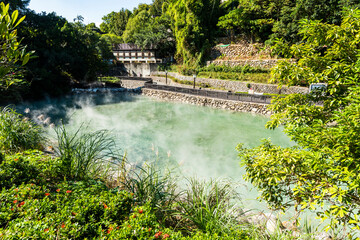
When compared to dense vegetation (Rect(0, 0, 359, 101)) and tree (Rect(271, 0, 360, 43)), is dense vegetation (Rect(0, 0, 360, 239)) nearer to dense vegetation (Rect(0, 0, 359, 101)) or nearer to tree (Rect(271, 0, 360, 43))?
dense vegetation (Rect(0, 0, 359, 101))

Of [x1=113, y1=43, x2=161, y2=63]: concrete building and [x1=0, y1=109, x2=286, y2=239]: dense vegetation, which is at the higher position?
[x1=113, y1=43, x2=161, y2=63]: concrete building

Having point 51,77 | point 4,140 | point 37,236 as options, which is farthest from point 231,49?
point 37,236

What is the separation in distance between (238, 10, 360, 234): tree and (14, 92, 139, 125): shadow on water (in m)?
14.6

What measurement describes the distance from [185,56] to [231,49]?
778 centimetres

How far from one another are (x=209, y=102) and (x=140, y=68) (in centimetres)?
2294

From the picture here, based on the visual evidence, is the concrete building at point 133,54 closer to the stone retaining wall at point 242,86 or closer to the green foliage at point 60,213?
the stone retaining wall at point 242,86

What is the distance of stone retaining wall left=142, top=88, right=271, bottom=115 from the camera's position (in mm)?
16819

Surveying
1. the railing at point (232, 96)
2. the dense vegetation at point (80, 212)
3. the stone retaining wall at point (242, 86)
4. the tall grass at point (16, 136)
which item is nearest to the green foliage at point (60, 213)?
the dense vegetation at point (80, 212)

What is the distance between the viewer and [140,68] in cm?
3775

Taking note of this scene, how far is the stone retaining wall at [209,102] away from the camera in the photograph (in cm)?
1682

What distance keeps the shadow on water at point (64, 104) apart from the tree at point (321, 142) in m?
14.6

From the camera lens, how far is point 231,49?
1165 inches

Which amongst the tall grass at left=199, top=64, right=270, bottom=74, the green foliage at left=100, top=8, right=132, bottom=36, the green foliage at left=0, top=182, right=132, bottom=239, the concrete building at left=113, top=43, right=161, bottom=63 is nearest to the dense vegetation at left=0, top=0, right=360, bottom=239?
the green foliage at left=0, top=182, right=132, bottom=239

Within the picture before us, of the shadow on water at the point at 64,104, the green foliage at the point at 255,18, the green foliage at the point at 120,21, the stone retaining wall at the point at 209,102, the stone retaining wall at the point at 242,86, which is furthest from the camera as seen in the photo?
the green foliage at the point at 120,21
